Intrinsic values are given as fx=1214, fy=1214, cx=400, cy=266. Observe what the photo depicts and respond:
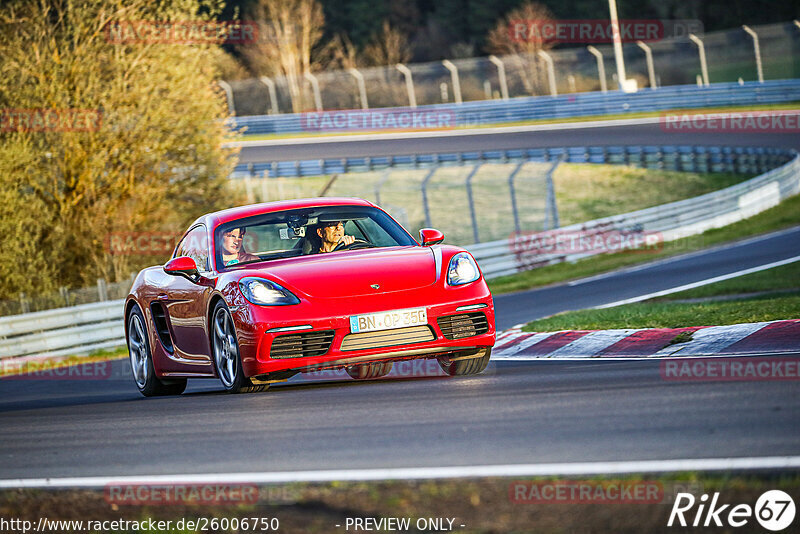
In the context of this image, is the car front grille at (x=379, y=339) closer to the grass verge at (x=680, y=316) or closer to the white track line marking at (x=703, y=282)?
the grass verge at (x=680, y=316)

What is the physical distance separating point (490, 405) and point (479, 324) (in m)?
1.77

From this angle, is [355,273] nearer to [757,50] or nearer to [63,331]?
[63,331]

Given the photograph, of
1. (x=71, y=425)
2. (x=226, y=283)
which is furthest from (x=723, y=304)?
(x=71, y=425)

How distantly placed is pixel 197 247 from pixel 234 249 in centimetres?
56

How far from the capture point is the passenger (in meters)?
9.12

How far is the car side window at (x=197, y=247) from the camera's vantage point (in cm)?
939

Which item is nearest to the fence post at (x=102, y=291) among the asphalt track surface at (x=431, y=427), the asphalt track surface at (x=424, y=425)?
the asphalt track surface at (x=424, y=425)

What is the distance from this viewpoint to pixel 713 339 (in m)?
9.20

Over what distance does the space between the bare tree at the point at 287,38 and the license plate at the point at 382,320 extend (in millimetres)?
54398

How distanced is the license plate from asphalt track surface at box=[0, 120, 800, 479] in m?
0.42

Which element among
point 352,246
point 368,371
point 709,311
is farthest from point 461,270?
point 709,311

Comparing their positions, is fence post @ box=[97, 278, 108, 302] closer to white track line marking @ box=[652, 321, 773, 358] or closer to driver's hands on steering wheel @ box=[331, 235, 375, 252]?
driver's hands on steering wheel @ box=[331, 235, 375, 252]

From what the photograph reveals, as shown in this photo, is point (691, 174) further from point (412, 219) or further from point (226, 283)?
point (226, 283)

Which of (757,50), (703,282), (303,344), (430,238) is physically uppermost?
(430,238)
